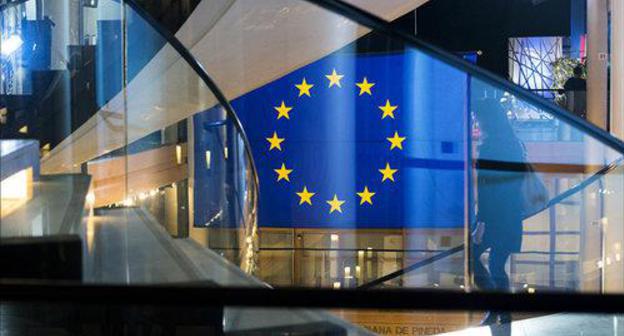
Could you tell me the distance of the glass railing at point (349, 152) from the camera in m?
4.01

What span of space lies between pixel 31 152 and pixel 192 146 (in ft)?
5.14

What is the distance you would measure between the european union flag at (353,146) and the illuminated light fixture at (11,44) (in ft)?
3.66

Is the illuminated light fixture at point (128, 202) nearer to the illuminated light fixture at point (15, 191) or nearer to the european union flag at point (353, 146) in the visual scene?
the european union flag at point (353, 146)

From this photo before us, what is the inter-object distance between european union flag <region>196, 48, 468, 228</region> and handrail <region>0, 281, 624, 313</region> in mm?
2750

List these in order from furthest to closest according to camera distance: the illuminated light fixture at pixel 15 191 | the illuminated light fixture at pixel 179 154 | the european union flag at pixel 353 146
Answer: the european union flag at pixel 353 146 → the illuminated light fixture at pixel 179 154 → the illuminated light fixture at pixel 15 191

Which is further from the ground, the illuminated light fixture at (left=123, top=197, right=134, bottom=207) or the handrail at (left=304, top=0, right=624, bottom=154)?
the handrail at (left=304, top=0, right=624, bottom=154)

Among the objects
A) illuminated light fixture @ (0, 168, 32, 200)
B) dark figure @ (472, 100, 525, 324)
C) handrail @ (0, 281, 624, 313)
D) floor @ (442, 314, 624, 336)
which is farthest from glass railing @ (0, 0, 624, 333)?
handrail @ (0, 281, 624, 313)

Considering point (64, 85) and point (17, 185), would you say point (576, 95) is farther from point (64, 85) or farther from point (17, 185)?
point (17, 185)

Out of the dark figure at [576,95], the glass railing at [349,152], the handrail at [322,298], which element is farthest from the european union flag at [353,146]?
the dark figure at [576,95]

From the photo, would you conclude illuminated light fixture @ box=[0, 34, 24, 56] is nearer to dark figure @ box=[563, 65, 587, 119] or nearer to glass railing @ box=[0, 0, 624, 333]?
glass railing @ box=[0, 0, 624, 333]

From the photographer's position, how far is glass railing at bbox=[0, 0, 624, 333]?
4.01 meters

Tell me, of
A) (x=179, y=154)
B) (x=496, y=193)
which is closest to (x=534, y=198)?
(x=496, y=193)

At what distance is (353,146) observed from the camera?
558cm

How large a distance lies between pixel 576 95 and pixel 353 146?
332 cm
